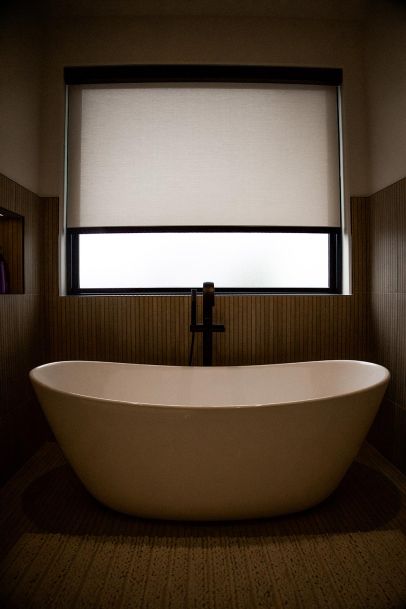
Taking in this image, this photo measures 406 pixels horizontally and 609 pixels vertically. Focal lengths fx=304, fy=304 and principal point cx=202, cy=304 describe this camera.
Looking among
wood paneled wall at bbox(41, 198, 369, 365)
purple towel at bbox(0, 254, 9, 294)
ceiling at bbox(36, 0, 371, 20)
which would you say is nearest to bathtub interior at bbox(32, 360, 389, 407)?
wood paneled wall at bbox(41, 198, 369, 365)

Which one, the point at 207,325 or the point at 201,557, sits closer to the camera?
the point at 201,557

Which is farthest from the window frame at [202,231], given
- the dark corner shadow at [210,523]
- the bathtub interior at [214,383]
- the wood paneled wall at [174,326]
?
the dark corner shadow at [210,523]

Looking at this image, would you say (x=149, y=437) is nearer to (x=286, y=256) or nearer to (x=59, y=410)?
(x=59, y=410)

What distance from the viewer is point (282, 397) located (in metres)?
1.56

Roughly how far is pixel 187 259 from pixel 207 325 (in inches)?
20.6

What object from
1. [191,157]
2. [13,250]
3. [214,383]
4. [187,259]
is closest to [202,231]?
[187,259]

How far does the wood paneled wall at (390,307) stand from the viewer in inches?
60.0

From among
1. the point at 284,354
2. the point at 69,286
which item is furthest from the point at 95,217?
the point at 284,354

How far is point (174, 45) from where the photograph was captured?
5.81ft

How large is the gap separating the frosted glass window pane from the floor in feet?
3.82

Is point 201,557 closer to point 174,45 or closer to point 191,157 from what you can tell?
point 191,157

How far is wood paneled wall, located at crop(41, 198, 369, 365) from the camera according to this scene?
176 centimetres

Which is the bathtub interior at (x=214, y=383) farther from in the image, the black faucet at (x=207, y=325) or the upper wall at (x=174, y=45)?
the upper wall at (x=174, y=45)

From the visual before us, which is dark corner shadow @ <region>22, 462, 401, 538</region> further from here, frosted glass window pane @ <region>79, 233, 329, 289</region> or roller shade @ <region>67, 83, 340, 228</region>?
roller shade @ <region>67, 83, 340, 228</region>
